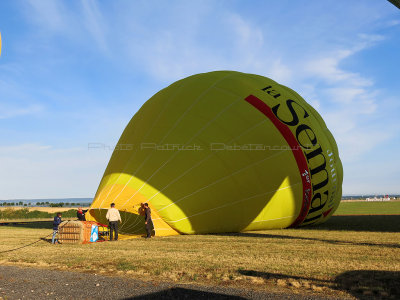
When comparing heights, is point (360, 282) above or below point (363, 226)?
below

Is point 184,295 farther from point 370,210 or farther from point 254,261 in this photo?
point 370,210

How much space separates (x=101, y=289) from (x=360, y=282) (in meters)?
3.76

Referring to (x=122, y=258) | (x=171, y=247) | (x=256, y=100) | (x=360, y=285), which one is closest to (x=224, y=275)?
(x=360, y=285)

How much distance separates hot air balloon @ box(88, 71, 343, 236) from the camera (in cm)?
1217

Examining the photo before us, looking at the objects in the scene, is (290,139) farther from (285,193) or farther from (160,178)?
(160,178)

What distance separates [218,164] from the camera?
12344 mm

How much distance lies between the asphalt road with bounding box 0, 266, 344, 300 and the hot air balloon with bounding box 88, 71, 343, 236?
18.4 feet

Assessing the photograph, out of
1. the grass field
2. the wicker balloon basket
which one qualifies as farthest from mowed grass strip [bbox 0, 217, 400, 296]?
the wicker balloon basket

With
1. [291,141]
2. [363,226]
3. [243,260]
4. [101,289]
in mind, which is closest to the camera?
[101,289]

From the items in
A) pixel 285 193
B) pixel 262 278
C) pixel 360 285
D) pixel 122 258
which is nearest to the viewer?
pixel 360 285

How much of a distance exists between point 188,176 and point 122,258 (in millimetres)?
4548

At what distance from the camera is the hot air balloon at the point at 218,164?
12172 millimetres

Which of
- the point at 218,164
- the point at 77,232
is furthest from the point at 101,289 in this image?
the point at 218,164

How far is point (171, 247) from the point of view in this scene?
9.69 meters
